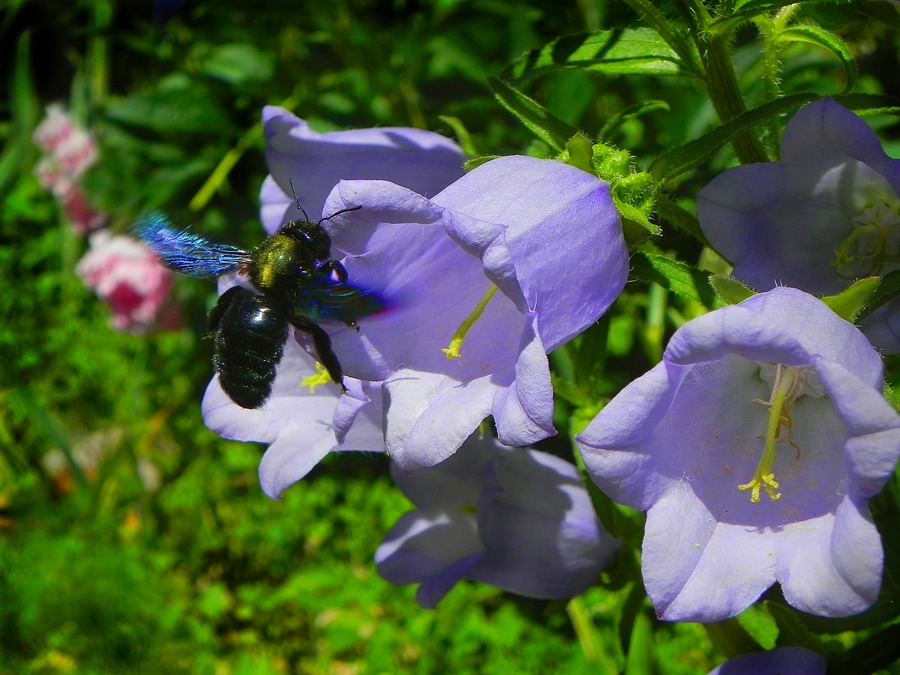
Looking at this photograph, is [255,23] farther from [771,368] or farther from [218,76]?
[771,368]

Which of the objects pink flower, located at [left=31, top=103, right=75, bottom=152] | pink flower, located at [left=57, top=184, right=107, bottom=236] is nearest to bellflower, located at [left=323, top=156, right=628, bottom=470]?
pink flower, located at [left=57, top=184, right=107, bottom=236]

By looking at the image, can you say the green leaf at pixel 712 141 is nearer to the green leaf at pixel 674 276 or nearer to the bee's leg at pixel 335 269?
the green leaf at pixel 674 276

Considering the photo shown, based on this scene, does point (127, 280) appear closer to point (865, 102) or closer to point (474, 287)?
point (474, 287)

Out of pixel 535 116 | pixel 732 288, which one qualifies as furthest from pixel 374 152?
pixel 732 288

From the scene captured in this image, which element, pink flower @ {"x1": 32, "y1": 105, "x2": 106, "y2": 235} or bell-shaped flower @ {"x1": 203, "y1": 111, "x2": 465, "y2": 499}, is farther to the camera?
pink flower @ {"x1": 32, "y1": 105, "x2": 106, "y2": 235}

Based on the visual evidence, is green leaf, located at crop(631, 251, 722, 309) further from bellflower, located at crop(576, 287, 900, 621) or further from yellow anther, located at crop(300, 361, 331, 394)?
yellow anther, located at crop(300, 361, 331, 394)

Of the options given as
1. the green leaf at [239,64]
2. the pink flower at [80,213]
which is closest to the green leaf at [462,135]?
the green leaf at [239,64]

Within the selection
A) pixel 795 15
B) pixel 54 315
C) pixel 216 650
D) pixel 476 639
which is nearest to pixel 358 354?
pixel 795 15
